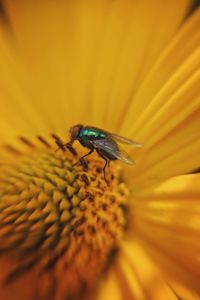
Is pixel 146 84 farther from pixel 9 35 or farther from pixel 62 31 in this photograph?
pixel 9 35

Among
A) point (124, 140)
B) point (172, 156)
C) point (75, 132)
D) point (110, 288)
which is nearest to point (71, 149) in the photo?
point (75, 132)

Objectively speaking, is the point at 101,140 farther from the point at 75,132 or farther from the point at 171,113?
the point at 171,113

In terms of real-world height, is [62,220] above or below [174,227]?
above

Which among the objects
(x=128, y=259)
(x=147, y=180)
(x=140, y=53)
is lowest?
(x=128, y=259)

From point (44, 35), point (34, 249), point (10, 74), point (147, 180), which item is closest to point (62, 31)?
point (44, 35)

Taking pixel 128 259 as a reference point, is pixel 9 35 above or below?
above

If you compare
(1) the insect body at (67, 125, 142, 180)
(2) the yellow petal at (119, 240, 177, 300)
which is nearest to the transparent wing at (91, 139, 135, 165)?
(1) the insect body at (67, 125, 142, 180)

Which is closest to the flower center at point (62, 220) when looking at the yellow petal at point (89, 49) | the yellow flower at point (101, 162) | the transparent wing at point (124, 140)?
the yellow flower at point (101, 162)

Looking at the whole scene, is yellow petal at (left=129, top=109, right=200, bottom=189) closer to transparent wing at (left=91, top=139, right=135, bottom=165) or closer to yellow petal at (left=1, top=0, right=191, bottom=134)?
transparent wing at (left=91, top=139, right=135, bottom=165)
